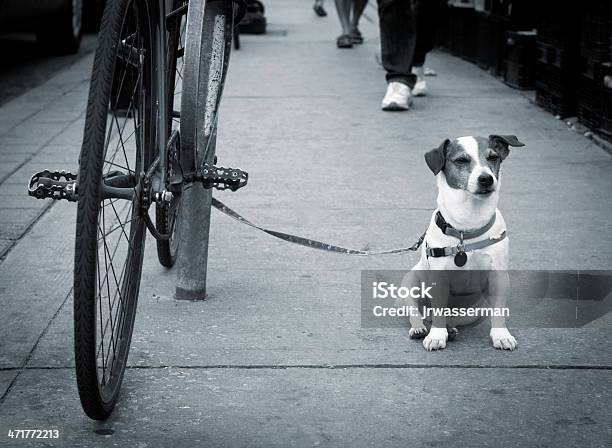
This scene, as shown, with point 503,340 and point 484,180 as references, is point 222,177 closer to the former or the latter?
point 484,180

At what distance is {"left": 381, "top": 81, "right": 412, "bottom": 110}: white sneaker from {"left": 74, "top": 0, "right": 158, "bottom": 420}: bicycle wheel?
469 centimetres

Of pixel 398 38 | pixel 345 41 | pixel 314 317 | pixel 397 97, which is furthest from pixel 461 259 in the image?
pixel 345 41

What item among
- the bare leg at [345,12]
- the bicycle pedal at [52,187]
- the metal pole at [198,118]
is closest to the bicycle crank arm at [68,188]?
the bicycle pedal at [52,187]

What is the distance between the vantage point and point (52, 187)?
3.22 m

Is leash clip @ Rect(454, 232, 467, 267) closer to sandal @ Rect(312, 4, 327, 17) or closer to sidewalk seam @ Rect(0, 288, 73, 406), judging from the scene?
sidewalk seam @ Rect(0, 288, 73, 406)

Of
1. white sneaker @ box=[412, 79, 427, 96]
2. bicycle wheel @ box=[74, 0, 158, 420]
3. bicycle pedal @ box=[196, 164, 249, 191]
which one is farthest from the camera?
white sneaker @ box=[412, 79, 427, 96]

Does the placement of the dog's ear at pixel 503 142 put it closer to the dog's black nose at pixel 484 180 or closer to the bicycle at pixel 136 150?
the dog's black nose at pixel 484 180

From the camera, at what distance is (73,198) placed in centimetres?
314

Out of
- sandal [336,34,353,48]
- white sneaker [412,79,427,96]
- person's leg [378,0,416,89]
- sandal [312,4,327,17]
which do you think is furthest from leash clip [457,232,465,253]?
sandal [312,4,327,17]

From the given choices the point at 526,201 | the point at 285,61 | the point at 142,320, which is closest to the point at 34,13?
the point at 285,61

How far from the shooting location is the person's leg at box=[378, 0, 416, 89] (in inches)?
340

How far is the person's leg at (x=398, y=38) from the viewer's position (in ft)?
28.3

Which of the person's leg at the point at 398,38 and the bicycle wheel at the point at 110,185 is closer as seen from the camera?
the bicycle wheel at the point at 110,185

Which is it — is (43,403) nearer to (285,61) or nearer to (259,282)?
(259,282)
